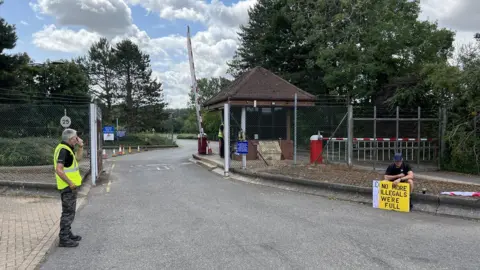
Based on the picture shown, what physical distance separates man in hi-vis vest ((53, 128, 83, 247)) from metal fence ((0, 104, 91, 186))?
553 centimetres

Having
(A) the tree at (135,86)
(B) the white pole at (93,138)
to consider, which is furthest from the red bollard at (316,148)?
(A) the tree at (135,86)

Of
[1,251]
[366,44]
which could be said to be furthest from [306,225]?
[366,44]

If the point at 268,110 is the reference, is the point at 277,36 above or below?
above

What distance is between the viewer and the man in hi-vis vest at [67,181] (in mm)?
5930

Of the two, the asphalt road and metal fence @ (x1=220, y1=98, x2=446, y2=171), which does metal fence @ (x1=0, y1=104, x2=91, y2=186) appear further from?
metal fence @ (x1=220, y1=98, x2=446, y2=171)

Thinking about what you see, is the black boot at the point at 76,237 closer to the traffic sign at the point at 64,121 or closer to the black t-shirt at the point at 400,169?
the black t-shirt at the point at 400,169

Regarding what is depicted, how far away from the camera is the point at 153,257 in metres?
5.37

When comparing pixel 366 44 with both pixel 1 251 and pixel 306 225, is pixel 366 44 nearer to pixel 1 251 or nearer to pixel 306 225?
pixel 306 225

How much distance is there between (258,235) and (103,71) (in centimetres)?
6228

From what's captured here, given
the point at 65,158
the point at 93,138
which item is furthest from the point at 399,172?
the point at 93,138

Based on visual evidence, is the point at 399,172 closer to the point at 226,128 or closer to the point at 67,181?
the point at 226,128

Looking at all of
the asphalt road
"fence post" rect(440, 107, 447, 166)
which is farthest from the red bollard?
the asphalt road

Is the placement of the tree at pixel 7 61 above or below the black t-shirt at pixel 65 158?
above

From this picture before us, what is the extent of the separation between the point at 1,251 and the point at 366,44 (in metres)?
19.1
